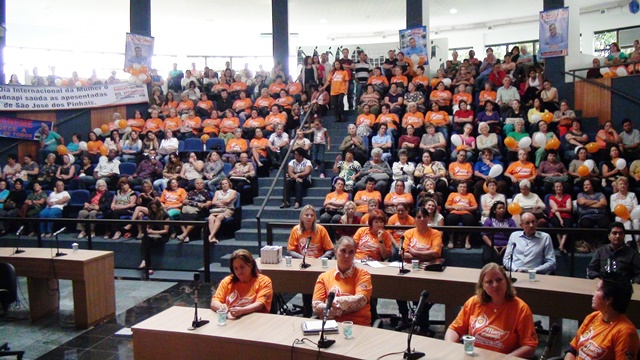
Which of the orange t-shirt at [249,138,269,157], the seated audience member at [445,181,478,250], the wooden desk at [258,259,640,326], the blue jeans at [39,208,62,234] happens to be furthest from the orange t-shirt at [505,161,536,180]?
the blue jeans at [39,208,62,234]

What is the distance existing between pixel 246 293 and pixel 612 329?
2.66 m

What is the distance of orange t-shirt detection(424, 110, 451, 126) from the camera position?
10.7 m

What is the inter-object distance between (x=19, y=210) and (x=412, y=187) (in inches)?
295

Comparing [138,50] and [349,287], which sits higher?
[138,50]

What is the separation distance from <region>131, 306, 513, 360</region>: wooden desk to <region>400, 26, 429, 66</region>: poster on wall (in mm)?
10811

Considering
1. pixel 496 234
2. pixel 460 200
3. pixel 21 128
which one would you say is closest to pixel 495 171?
pixel 460 200

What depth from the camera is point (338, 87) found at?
12.5 m

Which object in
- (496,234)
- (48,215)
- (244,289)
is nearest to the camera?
(244,289)

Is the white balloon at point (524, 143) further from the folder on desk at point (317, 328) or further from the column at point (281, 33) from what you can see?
the column at point (281, 33)

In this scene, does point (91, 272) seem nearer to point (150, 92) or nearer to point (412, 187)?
point (412, 187)

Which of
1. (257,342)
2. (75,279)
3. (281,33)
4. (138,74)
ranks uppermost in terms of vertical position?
(281,33)

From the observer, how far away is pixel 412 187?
8758 millimetres

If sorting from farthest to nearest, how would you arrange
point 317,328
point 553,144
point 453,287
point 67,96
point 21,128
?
point 67,96 → point 21,128 → point 553,144 → point 453,287 → point 317,328

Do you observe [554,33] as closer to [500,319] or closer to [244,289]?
[500,319]
